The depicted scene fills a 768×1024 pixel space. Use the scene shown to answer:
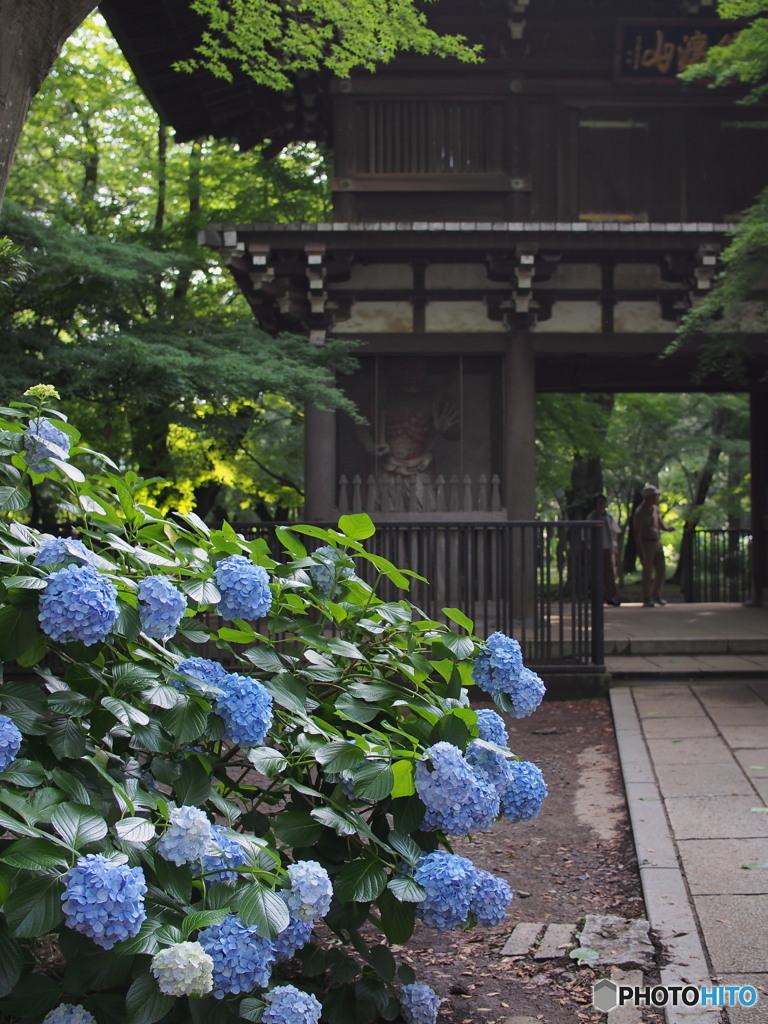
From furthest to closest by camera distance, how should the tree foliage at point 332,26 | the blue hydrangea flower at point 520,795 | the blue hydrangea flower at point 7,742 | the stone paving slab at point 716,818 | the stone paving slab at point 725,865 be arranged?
the tree foliage at point 332,26, the stone paving slab at point 716,818, the stone paving slab at point 725,865, the blue hydrangea flower at point 520,795, the blue hydrangea flower at point 7,742

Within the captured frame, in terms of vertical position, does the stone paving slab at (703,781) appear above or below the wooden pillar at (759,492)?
below

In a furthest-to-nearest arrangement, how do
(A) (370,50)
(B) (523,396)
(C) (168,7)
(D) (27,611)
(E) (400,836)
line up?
(B) (523,396)
(C) (168,7)
(A) (370,50)
(E) (400,836)
(D) (27,611)

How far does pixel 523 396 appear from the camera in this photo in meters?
10.7

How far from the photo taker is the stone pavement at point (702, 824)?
321cm

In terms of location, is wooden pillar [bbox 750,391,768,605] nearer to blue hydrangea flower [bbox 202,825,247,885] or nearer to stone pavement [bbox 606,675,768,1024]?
stone pavement [bbox 606,675,768,1024]

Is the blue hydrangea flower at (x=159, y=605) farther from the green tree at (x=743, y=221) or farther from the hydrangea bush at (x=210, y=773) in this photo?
the green tree at (x=743, y=221)

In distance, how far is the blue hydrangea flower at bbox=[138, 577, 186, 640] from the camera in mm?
2314

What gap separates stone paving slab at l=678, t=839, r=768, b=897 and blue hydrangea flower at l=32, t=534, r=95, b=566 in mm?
2777

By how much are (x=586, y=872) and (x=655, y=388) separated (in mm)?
10279

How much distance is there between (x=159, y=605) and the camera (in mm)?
2320

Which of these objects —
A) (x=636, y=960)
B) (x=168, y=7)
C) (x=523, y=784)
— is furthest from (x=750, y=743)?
(x=168, y=7)

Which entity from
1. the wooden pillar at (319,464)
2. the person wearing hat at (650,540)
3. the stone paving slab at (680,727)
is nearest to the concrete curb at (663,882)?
the stone paving slab at (680,727)

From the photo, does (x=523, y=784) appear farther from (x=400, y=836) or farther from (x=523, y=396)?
(x=523, y=396)
